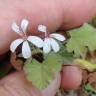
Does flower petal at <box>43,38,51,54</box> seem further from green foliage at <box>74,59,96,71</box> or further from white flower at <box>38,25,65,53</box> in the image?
green foliage at <box>74,59,96,71</box>

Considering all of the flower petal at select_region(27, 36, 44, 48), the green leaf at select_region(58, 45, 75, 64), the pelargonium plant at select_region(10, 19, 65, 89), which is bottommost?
the green leaf at select_region(58, 45, 75, 64)

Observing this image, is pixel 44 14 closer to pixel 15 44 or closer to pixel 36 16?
pixel 36 16

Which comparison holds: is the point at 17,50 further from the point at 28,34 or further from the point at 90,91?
the point at 90,91

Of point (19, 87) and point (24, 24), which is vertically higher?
point (24, 24)

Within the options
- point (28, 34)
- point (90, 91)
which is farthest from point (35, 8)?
point (90, 91)

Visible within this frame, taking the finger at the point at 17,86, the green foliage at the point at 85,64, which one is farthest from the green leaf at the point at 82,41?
the finger at the point at 17,86

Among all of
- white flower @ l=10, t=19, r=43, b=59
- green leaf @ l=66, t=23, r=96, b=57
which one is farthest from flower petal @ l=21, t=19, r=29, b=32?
green leaf @ l=66, t=23, r=96, b=57

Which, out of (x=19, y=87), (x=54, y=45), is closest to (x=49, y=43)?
(x=54, y=45)
